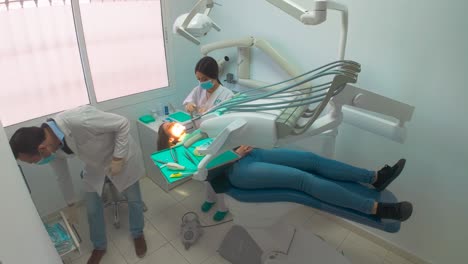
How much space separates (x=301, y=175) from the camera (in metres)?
1.42

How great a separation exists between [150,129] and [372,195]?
189cm

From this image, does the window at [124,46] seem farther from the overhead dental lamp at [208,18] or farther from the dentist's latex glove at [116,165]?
the overhead dental lamp at [208,18]

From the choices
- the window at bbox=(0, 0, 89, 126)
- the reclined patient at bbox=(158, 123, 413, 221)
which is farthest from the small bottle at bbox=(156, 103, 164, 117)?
the reclined patient at bbox=(158, 123, 413, 221)

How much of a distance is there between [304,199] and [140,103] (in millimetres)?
1986

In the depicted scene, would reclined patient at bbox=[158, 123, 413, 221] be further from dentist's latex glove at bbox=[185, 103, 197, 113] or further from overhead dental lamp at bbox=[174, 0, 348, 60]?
dentist's latex glove at bbox=[185, 103, 197, 113]

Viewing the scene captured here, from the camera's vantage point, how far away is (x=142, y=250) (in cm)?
209

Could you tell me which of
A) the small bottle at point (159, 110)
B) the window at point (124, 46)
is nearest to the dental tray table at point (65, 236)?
the window at point (124, 46)

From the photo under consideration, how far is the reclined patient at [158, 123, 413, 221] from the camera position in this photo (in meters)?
1.33

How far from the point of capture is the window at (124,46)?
95.4 inches

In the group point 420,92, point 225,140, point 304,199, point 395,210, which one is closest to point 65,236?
point 225,140

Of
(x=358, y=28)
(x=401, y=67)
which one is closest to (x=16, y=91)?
(x=358, y=28)

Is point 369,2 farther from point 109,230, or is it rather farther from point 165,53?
point 109,230

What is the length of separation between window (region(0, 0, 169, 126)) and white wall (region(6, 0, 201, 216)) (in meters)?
0.08

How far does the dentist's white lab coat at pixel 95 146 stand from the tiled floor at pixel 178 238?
0.52 m
